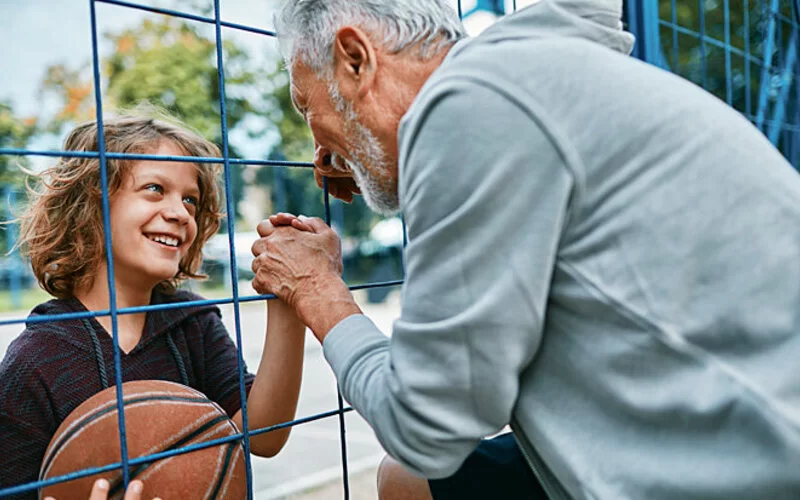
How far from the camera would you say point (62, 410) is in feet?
5.30

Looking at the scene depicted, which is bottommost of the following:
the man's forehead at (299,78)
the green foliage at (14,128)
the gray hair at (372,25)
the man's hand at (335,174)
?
the man's hand at (335,174)

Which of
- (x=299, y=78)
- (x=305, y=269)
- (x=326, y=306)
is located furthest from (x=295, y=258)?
(x=299, y=78)

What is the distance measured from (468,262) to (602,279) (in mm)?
195

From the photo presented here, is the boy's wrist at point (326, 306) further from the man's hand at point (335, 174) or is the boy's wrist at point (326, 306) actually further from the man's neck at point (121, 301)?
the man's neck at point (121, 301)

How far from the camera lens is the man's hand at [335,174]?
1.60 metres

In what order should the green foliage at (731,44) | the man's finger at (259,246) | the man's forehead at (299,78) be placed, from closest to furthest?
the man's forehead at (299,78) < the man's finger at (259,246) < the green foliage at (731,44)

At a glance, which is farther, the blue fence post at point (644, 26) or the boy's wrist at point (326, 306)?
the blue fence post at point (644, 26)

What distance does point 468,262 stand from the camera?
100 cm

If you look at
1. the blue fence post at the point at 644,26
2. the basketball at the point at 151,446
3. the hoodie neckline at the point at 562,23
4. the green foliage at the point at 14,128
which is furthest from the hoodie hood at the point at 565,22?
the green foliage at the point at 14,128

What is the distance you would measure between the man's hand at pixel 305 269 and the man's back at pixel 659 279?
1.55ft

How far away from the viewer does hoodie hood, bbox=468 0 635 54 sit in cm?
117

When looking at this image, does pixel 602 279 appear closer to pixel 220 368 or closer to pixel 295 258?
pixel 295 258

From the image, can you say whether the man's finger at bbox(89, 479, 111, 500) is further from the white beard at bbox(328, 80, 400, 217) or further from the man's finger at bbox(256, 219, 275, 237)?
the white beard at bbox(328, 80, 400, 217)

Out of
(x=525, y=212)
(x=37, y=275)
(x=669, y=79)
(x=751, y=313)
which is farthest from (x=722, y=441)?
(x=37, y=275)
